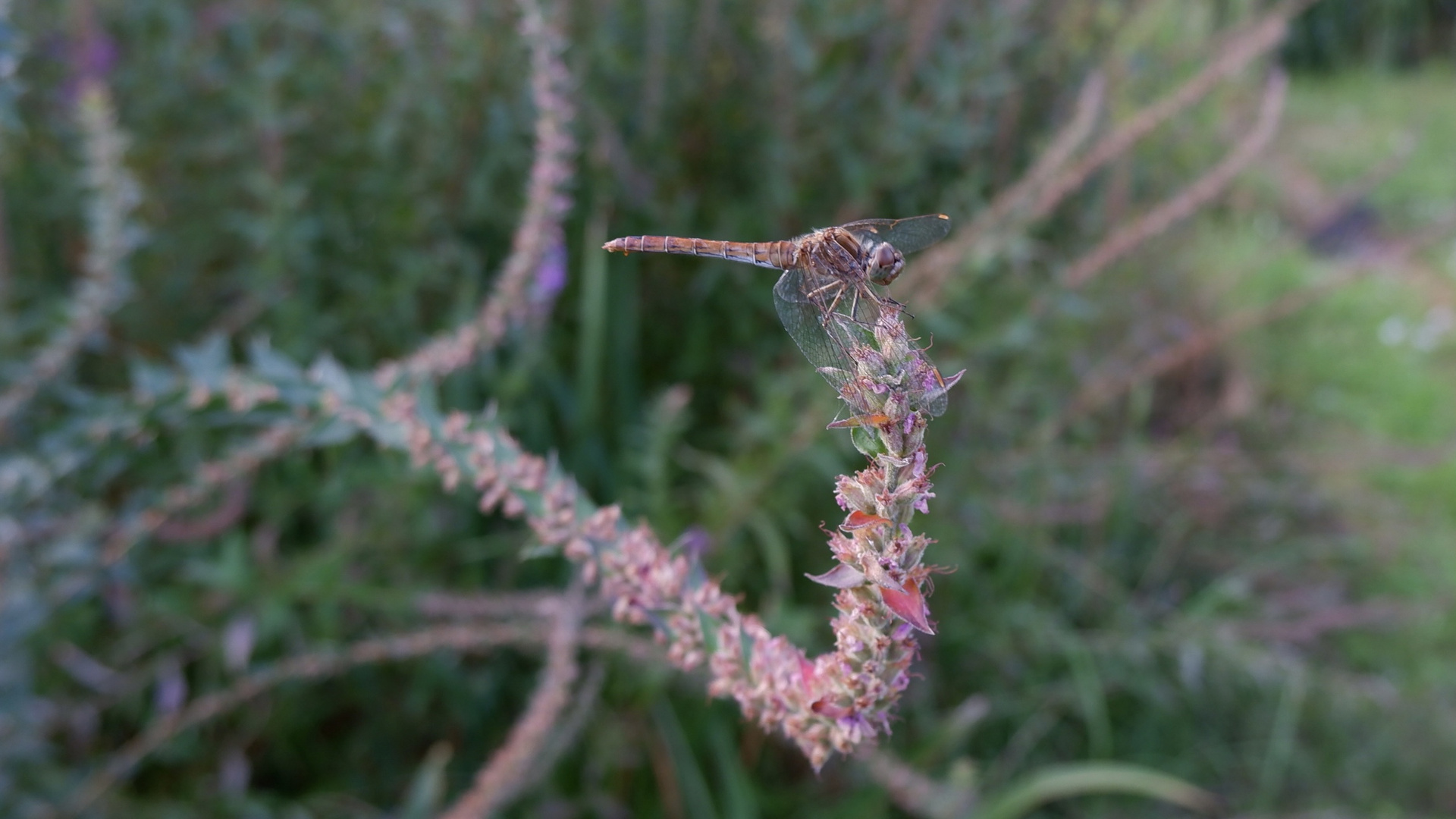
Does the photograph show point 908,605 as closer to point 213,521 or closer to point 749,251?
point 749,251

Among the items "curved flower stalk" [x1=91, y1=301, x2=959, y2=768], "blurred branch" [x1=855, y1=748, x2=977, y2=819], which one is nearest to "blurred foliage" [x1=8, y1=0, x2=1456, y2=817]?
"blurred branch" [x1=855, y1=748, x2=977, y2=819]

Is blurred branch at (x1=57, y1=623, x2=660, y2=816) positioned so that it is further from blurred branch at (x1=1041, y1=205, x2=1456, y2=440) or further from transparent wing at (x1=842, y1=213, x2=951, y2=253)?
blurred branch at (x1=1041, y1=205, x2=1456, y2=440)

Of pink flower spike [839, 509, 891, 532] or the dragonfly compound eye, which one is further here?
the dragonfly compound eye

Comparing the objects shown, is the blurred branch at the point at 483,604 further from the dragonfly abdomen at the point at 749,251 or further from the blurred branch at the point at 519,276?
the dragonfly abdomen at the point at 749,251

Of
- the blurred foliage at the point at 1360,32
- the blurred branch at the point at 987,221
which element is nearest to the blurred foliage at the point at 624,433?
the blurred branch at the point at 987,221

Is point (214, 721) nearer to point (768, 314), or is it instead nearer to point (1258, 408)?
point (768, 314)

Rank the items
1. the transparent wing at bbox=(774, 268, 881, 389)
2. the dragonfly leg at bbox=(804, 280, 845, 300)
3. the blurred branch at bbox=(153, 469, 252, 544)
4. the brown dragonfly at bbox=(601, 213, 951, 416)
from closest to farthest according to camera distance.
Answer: the transparent wing at bbox=(774, 268, 881, 389), the brown dragonfly at bbox=(601, 213, 951, 416), the dragonfly leg at bbox=(804, 280, 845, 300), the blurred branch at bbox=(153, 469, 252, 544)

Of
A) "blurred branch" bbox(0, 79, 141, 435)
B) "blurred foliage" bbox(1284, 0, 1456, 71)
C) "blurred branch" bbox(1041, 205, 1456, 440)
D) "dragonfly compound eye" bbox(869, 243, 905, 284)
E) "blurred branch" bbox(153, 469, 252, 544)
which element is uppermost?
"blurred foliage" bbox(1284, 0, 1456, 71)

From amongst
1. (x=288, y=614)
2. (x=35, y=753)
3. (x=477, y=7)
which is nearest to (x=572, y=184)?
(x=477, y=7)
